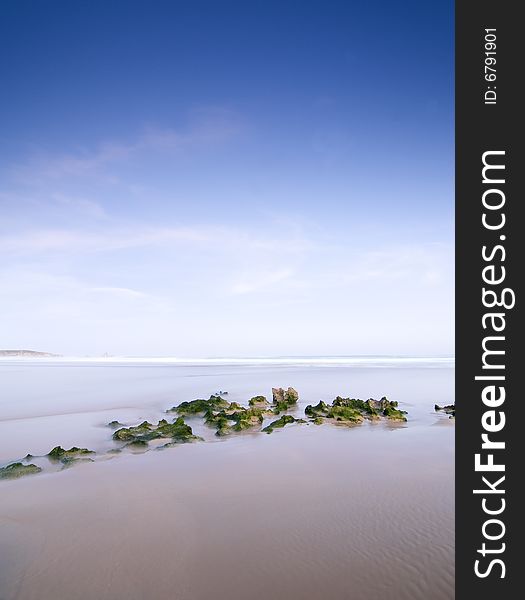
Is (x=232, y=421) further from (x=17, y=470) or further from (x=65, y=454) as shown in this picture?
(x=17, y=470)

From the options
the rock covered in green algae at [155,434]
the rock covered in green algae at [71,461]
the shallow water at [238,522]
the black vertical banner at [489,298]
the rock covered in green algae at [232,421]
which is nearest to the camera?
the black vertical banner at [489,298]

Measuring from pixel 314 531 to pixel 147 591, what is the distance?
6.79 ft

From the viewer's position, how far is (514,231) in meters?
2.70

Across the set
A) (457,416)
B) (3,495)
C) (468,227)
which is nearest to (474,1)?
(468,227)

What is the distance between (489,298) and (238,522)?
422cm

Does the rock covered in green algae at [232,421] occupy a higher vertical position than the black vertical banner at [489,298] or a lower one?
lower

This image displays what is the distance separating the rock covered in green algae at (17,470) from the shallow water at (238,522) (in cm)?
23

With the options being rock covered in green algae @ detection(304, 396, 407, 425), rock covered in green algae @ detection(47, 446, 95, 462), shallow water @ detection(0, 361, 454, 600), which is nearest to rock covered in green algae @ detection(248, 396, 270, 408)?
rock covered in green algae @ detection(304, 396, 407, 425)

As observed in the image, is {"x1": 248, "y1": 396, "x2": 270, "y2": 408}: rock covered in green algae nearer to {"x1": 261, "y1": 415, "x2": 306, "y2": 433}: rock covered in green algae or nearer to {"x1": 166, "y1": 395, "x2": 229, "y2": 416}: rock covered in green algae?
{"x1": 166, "y1": 395, "x2": 229, "y2": 416}: rock covered in green algae

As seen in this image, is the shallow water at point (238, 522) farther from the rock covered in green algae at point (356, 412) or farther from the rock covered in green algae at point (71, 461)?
the rock covered in green algae at point (356, 412)

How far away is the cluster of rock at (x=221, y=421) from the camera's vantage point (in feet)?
27.3

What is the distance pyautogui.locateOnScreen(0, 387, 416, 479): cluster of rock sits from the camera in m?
8.34

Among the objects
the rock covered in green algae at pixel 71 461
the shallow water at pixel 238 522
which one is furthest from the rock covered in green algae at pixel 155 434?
the rock covered in green algae at pixel 71 461

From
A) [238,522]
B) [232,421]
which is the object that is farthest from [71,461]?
[232,421]
